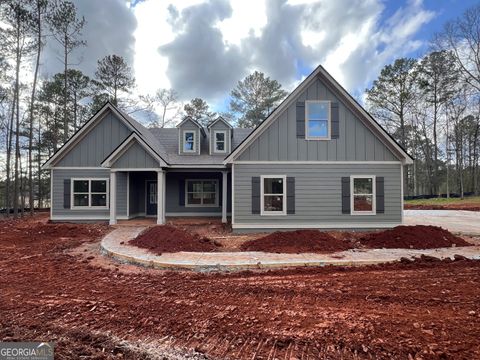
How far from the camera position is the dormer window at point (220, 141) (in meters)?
15.7

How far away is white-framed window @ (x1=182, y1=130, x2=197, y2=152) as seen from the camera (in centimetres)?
1549

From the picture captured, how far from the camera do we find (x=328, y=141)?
35.3ft

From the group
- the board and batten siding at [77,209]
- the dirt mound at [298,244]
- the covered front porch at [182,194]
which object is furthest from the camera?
the covered front porch at [182,194]

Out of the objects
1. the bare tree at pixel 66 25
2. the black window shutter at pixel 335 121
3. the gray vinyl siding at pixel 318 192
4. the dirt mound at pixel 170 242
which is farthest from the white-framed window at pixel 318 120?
the bare tree at pixel 66 25

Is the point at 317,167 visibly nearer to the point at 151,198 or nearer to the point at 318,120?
the point at 318,120

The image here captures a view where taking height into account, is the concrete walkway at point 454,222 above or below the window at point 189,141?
below

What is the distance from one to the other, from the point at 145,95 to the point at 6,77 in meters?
11.9

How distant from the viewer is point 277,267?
6.11 m

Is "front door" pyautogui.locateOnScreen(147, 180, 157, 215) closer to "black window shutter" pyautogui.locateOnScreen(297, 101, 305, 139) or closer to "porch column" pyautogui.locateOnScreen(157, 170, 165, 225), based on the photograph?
"porch column" pyautogui.locateOnScreen(157, 170, 165, 225)

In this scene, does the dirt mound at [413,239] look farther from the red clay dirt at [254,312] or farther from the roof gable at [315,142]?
the roof gable at [315,142]

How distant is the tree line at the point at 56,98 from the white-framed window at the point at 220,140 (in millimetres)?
11782

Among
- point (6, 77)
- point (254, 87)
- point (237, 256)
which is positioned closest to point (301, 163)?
point (237, 256)

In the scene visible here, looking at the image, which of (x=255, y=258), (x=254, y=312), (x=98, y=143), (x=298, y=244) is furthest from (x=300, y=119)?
(x=98, y=143)

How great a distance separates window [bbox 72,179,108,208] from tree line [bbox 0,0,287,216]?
585 cm
